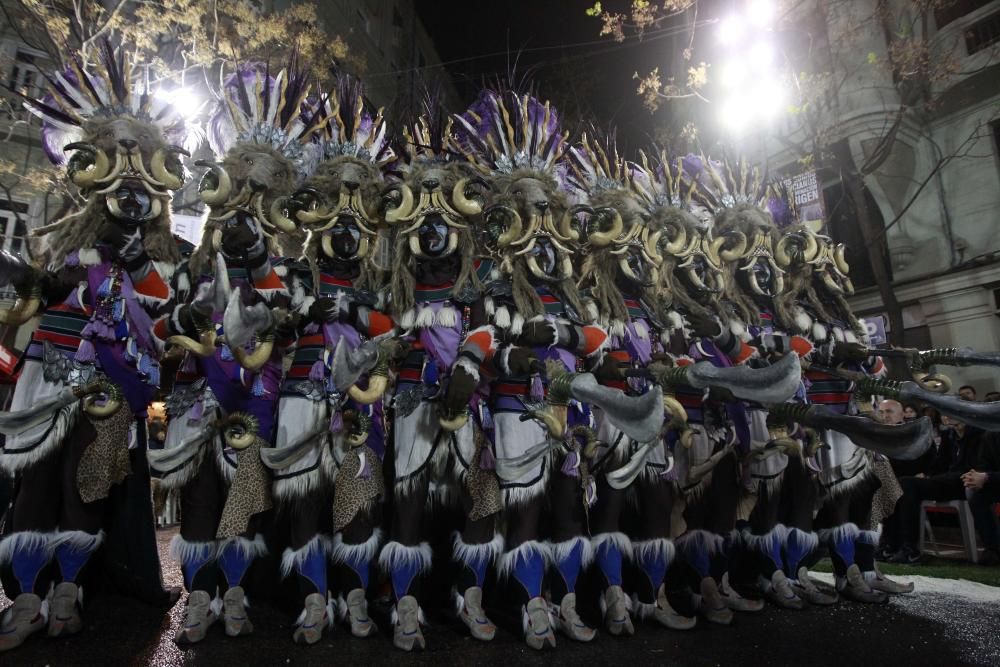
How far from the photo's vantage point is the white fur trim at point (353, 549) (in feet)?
10.2

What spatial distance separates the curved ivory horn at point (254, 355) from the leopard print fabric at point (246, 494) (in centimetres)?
52

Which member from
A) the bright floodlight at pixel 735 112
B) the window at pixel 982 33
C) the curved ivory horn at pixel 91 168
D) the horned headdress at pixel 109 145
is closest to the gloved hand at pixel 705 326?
Answer: the horned headdress at pixel 109 145

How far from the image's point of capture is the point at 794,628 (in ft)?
10.9

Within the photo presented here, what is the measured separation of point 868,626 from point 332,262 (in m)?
3.63

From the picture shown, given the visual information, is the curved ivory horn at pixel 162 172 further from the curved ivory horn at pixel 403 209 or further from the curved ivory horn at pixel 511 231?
the curved ivory horn at pixel 511 231

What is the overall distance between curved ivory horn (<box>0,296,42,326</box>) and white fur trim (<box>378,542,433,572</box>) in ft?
6.76

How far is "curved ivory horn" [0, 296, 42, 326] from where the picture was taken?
2.92 metres

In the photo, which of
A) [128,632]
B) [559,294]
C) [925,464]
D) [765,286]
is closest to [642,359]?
[559,294]

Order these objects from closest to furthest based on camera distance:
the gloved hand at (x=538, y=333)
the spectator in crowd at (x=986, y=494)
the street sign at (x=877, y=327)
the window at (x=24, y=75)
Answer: the gloved hand at (x=538, y=333), the spectator in crowd at (x=986, y=494), the street sign at (x=877, y=327), the window at (x=24, y=75)

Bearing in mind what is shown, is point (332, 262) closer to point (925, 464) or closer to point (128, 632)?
point (128, 632)

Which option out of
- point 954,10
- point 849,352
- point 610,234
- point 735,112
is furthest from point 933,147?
point 610,234

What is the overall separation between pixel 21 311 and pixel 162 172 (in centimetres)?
98

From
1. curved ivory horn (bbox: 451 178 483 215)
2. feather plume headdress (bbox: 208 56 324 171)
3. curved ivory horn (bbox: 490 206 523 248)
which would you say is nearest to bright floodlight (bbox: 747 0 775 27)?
feather plume headdress (bbox: 208 56 324 171)

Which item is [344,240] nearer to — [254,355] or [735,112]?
[254,355]
